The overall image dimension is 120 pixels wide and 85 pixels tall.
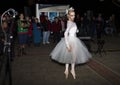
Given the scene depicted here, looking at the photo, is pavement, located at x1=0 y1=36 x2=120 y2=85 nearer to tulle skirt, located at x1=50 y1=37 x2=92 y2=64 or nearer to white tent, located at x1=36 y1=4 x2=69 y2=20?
tulle skirt, located at x1=50 y1=37 x2=92 y2=64

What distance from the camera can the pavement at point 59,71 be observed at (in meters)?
9.48

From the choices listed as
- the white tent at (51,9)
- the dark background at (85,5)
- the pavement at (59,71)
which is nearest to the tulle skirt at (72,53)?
the pavement at (59,71)

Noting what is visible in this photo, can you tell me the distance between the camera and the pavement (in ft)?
31.1

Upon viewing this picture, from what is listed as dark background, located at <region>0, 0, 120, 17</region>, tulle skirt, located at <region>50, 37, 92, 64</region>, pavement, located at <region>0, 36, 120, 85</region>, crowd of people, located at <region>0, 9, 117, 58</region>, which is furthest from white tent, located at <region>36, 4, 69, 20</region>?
tulle skirt, located at <region>50, 37, 92, 64</region>

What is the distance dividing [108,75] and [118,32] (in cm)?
1700

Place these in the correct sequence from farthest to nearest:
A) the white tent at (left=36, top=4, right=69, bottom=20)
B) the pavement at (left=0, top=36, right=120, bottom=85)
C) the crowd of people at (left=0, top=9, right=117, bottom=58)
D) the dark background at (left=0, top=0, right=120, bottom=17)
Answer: the dark background at (left=0, top=0, right=120, bottom=17)
the white tent at (left=36, top=4, right=69, bottom=20)
the crowd of people at (left=0, top=9, right=117, bottom=58)
the pavement at (left=0, top=36, right=120, bottom=85)

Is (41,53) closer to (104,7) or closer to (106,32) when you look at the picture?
(106,32)

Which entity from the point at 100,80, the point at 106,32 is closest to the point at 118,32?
the point at 106,32

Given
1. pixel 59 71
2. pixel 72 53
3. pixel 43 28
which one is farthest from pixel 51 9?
pixel 72 53

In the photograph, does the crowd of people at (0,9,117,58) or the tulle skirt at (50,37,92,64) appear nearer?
the tulle skirt at (50,37,92,64)

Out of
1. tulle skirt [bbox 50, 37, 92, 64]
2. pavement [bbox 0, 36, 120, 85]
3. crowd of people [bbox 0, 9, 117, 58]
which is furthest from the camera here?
crowd of people [bbox 0, 9, 117, 58]

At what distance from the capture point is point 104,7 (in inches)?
1332

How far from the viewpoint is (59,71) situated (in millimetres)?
11055

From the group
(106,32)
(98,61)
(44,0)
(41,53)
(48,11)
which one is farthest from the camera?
(44,0)
